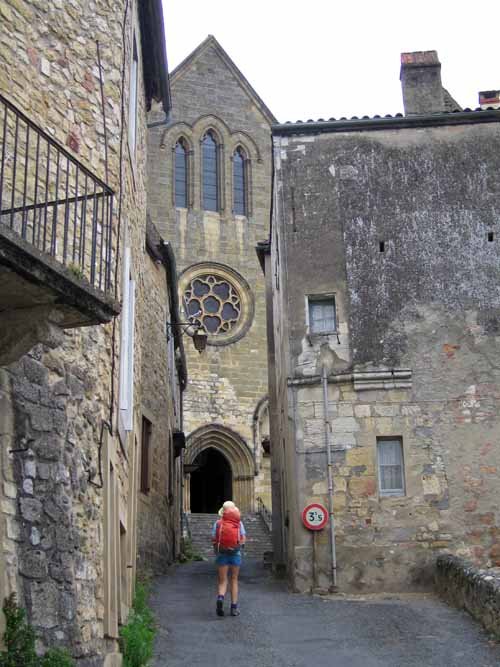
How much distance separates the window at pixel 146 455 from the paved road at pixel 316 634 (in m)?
2.30

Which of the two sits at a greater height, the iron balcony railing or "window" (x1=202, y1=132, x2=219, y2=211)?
"window" (x1=202, y1=132, x2=219, y2=211)

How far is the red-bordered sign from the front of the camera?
43.4ft

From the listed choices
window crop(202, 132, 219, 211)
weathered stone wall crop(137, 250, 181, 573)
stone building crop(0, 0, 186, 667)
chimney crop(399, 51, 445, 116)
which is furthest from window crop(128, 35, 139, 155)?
window crop(202, 132, 219, 211)

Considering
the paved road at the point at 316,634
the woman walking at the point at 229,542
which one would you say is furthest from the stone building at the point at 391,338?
the woman walking at the point at 229,542

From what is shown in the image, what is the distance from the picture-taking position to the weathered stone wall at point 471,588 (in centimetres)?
955

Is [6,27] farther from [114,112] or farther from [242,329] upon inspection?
[242,329]

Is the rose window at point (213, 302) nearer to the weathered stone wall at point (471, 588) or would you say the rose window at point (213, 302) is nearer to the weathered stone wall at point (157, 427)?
the weathered stone wall at point (157, 427)

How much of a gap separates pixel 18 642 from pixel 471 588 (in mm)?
6311

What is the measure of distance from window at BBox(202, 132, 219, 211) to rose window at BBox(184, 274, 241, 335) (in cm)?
270

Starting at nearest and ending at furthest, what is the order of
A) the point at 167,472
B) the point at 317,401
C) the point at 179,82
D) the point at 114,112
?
the point at 114,112, the point at 317,401, the point at 167,472, the point at 179,82

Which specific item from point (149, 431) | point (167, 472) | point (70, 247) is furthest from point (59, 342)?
point (167, 472)

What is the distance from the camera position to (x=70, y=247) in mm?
7711

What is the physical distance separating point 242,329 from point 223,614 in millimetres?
20306

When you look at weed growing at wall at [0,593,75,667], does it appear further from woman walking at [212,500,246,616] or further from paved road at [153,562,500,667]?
woman walking at [212,500,246,616]
